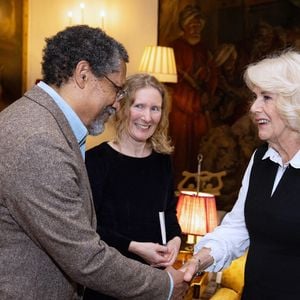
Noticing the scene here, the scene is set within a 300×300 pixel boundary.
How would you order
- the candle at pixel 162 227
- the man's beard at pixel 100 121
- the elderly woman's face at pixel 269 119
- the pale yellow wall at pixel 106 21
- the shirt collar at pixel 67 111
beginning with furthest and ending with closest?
the pale yellow wall at pixel 106 21
the candle at pixel 162 227
the elderly woman's face at pixel 269 119
the man's beard at pixel 100 121
the shirt collar at pixel 67 111

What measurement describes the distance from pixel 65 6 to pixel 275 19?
2.46 m

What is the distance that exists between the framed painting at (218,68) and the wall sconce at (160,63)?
45 centimetres

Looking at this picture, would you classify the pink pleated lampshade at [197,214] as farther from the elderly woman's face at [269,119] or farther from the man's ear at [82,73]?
the man's ear at [82,73]

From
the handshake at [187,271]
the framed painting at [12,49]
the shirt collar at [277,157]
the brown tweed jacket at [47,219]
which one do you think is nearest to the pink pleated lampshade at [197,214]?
the handshake at [187,271]

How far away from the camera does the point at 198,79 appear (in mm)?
5664

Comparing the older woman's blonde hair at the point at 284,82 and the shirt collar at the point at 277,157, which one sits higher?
the older woman's blonde hair at the point at 284,82

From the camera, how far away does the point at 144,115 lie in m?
2.58

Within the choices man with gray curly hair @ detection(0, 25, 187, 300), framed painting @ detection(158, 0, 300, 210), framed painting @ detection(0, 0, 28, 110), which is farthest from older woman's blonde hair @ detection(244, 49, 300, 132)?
framed painting @ detection(0, 0, 28, 110)

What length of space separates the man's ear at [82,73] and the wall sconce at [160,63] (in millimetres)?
3566

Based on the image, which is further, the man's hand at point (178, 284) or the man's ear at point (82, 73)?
the man's hand at point (178, 284)

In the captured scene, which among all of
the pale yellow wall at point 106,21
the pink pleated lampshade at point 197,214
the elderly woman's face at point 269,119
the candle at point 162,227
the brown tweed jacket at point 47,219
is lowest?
the pink pleated lampshade at point 197,214

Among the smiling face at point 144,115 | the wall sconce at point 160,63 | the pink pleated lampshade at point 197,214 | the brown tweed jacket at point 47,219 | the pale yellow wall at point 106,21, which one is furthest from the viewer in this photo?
the pale yellow wall at point 106,21

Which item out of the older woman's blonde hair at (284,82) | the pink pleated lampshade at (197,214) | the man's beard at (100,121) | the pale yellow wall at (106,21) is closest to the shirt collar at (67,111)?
the man's beard at (100,121)

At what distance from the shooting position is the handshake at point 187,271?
1.82 metres
